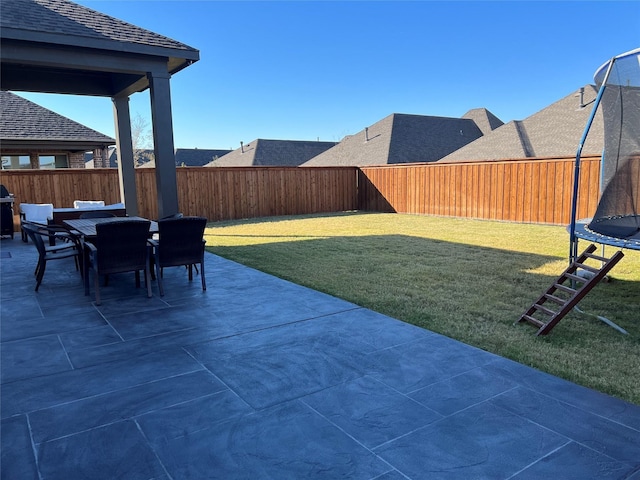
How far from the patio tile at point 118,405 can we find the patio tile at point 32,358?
698 mm

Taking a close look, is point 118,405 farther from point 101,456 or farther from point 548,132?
point 548,132

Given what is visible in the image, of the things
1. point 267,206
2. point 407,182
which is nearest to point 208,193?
point 267,206

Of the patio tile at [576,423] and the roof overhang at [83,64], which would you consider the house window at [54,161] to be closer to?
the roof overhang at [83,64]

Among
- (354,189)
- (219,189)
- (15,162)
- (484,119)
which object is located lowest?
(354,189)

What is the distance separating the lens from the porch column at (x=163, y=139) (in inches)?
284

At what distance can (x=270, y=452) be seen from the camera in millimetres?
2248

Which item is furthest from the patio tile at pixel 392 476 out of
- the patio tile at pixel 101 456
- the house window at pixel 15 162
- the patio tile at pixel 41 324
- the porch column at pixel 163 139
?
the house window at pixel 15 162

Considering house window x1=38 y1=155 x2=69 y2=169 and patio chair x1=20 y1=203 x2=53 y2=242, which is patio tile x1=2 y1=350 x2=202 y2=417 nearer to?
patio chair x1=20 y1=203 x2=53 y2=242

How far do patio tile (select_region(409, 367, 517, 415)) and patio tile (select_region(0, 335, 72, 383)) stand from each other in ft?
8.48

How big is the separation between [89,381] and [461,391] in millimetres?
2486

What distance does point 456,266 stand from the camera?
269 inches

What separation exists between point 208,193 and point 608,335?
12459mm

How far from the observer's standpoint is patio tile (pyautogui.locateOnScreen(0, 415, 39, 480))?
82.9 inches

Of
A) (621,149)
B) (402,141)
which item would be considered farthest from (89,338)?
(402,141)
